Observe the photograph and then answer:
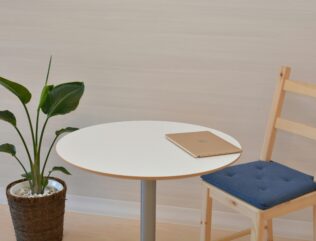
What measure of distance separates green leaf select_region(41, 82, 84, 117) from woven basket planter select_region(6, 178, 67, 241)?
1.48 feet

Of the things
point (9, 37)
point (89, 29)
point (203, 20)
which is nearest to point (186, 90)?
point (203, 20)

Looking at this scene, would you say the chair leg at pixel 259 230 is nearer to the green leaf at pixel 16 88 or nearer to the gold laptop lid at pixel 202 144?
A: the gold laptop lid at pixel 202 144

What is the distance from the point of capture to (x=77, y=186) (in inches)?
111

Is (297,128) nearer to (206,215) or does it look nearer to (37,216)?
(206,215)

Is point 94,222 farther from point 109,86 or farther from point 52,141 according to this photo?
point 109,86

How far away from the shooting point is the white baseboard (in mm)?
2566

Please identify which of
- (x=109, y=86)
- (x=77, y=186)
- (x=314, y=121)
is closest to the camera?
(x=314, y=121)

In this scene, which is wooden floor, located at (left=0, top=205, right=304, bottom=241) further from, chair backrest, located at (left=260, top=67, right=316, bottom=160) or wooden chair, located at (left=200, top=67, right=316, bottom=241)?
chair backrest, located at (left=260, top=67, right=316, bottom=160)

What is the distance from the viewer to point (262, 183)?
1.95 m

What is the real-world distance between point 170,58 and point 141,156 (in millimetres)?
912

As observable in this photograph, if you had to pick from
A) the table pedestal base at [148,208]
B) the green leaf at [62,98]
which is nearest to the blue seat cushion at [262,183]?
the table pedestal base at [148,208]

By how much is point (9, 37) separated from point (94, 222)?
46.6 inches

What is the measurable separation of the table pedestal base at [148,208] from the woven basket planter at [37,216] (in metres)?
0.65

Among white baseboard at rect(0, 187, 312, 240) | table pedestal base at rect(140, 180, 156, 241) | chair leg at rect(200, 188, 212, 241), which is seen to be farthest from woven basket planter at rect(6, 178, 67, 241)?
chair leg at rect(200, 188, 212, 241)
